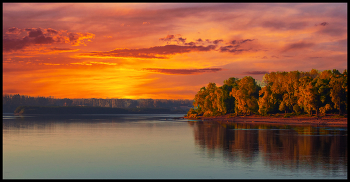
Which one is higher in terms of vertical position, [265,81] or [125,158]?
[265,81]

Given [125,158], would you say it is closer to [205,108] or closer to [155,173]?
[155,173]

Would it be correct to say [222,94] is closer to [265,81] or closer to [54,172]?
[265,81]

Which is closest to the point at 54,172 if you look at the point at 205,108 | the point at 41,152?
the point at 41,152

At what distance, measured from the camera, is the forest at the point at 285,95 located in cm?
9281

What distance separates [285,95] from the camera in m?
108

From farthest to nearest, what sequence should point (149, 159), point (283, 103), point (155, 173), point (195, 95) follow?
point (195, 95) → point (283, 103) → point (149, 159) → point (155, 173)

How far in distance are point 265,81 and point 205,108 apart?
33092mm

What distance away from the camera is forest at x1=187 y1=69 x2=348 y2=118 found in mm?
92812

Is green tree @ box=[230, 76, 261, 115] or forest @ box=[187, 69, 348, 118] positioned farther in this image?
green tree @ box=[230, 76, 261, 115]

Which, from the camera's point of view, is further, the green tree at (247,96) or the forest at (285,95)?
the green tree at (247,96)

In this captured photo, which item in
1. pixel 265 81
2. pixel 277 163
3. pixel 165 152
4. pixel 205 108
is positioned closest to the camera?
pixel 277 163

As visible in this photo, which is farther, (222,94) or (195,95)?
(195,95)

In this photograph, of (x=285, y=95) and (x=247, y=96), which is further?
(x=247, y=96)

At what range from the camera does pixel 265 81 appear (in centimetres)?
12300
